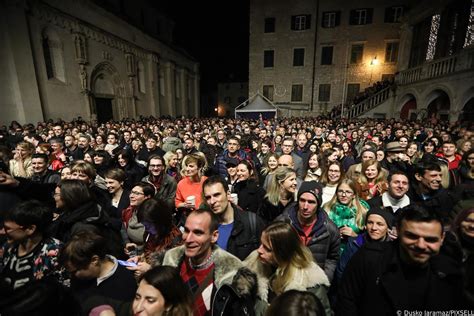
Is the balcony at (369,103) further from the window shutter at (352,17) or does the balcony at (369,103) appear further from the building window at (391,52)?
the window shutter at (352,17)

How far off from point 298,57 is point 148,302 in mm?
29568

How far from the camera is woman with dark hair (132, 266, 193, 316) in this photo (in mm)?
1541

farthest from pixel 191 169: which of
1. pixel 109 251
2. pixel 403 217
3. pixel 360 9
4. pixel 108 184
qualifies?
pixel 360 9

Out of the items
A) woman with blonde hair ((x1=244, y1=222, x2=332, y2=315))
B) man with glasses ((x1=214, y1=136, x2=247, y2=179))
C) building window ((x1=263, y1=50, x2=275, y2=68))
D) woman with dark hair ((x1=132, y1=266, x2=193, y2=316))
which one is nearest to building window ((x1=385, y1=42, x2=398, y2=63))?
building window ((x1=263, y1=50, x2=275, y2=68))

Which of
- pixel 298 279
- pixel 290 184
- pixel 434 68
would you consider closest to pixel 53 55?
pixel 290 184

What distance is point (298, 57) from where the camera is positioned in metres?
27.0

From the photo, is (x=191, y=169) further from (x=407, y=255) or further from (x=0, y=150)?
(x=0, y=150)

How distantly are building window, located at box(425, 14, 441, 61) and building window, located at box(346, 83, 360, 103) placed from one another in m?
8.96

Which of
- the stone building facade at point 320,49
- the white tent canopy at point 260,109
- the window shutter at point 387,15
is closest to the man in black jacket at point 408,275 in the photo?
the white tent canopy at point 260,109

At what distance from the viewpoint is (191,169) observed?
389 centimetres

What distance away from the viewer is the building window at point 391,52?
23719 mm

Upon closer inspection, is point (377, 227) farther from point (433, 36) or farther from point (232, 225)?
point (433, 36)

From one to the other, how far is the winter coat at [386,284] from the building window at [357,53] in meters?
28.5

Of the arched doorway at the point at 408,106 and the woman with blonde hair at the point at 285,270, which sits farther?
the arched doorway at the point at 408,106
